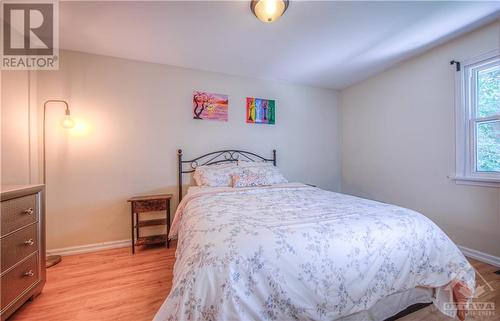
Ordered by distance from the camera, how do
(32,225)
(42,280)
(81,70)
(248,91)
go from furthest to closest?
(248,91) < (81,70) < (42,280) < (32,225)

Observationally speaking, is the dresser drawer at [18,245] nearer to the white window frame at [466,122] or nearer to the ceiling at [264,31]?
the ceiling at [264,31]

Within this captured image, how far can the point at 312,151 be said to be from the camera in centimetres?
373

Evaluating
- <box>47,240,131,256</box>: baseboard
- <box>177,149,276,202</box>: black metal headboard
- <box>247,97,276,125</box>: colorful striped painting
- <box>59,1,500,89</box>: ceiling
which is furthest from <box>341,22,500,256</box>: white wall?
<box>47,240,131,256</box>: baseboard

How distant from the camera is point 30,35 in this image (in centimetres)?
215

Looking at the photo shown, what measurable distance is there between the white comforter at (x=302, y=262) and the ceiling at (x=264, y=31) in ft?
5.69

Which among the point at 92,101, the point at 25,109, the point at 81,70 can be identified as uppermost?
the point at 81,70

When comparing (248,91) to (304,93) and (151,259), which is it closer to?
(304,93)

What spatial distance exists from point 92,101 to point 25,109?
23.0 inches

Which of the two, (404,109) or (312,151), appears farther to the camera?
(312,151)

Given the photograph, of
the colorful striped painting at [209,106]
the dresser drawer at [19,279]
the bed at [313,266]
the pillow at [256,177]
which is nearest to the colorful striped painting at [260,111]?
the colorful striped painting at [209,106]

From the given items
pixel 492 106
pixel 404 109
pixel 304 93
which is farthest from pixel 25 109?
pixel 492 106

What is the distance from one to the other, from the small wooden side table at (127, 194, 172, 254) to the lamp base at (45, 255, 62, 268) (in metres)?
0.72

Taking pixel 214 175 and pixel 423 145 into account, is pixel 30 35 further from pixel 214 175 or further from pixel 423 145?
pixel 423 145

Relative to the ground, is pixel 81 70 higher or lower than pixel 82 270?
higher
